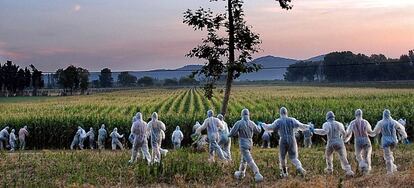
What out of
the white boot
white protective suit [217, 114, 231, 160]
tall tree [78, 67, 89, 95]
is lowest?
the white boot

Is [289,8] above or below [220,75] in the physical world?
above

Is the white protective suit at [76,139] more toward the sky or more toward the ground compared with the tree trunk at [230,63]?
more toward the ground

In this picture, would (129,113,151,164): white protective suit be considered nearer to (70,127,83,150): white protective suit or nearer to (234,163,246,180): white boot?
(234,163,246,180): white boot

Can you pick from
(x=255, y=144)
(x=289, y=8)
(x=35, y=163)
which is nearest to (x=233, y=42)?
(x=289, y=8)

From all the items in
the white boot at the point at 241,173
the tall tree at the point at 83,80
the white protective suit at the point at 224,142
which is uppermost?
the tall tree at the point at 83,80

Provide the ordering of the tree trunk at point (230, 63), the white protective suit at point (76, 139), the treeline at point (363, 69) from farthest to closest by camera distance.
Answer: the treeline at point (363, 69), the white protective suit at point (76, 139), the tree trunk at point (230, 63)

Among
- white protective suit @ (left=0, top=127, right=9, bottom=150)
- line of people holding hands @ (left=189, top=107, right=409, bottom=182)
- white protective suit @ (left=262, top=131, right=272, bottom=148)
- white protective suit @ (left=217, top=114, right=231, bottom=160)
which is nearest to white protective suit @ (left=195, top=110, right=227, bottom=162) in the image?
white protective suit @ (left=217, top=114, right=231, bottom=160)

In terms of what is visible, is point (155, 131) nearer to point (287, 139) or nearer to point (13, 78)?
point (287, 139)

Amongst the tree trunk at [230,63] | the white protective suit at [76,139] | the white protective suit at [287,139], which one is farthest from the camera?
the white protective suit at [76,139]

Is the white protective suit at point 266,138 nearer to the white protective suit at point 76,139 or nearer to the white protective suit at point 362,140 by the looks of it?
the white protective suit at point 76,139

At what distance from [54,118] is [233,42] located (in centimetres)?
1559

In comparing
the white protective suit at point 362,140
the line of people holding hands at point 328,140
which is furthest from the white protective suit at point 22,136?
the white protective suit at point 362,140

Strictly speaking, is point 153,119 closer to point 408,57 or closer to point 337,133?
point 337,133

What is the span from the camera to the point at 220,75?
34.0 m
